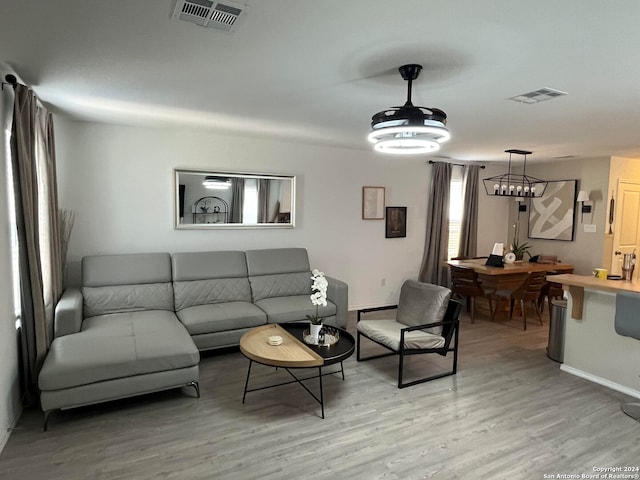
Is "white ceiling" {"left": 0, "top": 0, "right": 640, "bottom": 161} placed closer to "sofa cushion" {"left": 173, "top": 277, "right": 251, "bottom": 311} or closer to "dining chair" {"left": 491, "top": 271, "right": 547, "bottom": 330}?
"sofa cushion" {"left": 173, "top": 277, "right": 251, "bottom": 311}

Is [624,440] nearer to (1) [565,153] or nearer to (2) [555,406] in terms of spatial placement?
(2) [555,406]

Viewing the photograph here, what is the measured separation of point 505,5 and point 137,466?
296 centimetres

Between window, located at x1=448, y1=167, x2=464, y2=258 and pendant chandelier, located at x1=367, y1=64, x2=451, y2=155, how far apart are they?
168 inches

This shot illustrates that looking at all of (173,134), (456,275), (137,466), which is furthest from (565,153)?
(137,466)

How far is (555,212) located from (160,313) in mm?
6218

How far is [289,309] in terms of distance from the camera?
413 centimetres

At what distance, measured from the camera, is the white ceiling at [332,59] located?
170 centimetres

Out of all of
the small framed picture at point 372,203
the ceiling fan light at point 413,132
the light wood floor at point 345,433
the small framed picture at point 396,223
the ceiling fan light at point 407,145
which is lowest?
the light wood floor at point 345,433

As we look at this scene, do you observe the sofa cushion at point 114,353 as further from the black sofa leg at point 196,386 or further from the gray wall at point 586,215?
the gray wall at point 586,215

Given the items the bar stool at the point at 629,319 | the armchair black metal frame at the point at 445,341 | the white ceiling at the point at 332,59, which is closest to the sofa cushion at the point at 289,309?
the armchair black metal frame at the point at 445,341

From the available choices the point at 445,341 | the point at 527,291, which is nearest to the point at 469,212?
the point at 527,291

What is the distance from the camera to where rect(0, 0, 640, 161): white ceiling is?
1.70 metres

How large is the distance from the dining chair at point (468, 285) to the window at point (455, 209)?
47.3 inches

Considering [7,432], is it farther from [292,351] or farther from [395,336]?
[395,336]
